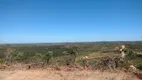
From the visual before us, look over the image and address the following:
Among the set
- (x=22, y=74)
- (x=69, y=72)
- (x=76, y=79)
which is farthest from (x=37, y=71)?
(x=76, y=79)

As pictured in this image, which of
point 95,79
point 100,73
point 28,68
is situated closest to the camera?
point 95,79

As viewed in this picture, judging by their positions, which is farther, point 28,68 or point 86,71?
point 28,68

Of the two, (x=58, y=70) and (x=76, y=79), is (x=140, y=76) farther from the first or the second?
(x=58, y=70)

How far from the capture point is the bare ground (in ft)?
38.3

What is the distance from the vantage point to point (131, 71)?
12.6 meters

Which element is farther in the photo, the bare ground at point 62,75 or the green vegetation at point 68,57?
the green vegetation at point 68,57

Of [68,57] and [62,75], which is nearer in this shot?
[62,75]

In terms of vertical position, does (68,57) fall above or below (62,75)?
below

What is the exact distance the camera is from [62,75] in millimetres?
12141

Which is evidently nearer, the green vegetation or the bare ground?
the bare ground

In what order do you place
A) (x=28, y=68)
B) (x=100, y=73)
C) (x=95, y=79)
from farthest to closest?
(x=28, y=68)
(x=100, y=73)
(x=95, y=79)

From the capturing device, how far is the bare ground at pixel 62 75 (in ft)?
38.3

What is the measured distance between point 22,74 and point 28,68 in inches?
54.8

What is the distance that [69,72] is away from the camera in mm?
12633
